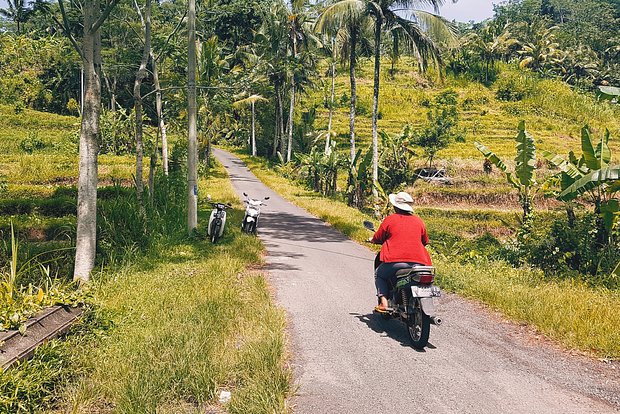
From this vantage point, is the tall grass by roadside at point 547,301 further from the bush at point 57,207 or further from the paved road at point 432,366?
the bush at point 57,207

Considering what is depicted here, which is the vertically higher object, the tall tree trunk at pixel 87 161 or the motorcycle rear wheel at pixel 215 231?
the tall tree trunk at pixel 87 161

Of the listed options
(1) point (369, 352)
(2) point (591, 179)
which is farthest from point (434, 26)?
(1) point (369, 352)

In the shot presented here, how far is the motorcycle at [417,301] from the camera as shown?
547 cm

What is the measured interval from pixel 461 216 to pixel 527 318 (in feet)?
61.3

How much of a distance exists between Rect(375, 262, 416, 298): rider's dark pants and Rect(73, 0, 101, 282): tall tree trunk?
4.20 metres

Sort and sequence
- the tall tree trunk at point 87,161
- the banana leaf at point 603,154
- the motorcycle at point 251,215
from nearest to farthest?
the tall tree trunk at point 87,161, the banana leaf at point 603,154, the motorcycle at point 251,215

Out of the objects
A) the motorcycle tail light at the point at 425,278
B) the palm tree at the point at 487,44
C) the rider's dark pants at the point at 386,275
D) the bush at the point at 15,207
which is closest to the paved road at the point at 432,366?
the rider's dark pants at the point at 386,275

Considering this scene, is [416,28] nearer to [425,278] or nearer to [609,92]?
[609,92]

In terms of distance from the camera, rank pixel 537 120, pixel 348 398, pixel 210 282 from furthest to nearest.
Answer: pixel 537 120
pixel 210 282
pixel 348 398

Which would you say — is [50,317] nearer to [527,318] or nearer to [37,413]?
[37,413]

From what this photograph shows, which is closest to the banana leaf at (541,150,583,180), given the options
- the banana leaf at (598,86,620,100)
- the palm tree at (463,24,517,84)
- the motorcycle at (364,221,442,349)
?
the banana leaf at (598,86,620,100)

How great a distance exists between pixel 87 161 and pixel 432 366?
17.7ft

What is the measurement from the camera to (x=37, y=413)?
3.81 m

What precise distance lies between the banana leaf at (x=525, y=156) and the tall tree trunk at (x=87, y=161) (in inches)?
398
